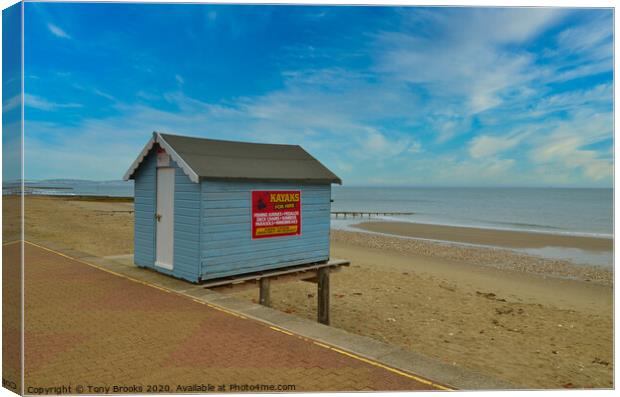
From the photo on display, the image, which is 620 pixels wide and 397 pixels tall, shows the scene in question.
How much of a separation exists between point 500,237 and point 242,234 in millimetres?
29741

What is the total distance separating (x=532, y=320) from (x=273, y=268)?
7.54m

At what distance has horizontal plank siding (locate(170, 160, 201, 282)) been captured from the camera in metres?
9.31

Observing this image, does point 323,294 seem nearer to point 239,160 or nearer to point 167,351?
point 239,160

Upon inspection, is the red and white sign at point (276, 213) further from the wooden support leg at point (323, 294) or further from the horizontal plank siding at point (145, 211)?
the horizontal plank siding at point (145, 211)

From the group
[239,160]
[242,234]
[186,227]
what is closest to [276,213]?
[242,234]

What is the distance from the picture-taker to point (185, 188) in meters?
9.54

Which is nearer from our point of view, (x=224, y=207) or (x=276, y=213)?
(x=224, y=207)

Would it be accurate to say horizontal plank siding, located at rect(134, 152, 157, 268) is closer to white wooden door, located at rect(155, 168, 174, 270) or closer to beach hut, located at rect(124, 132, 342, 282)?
beach hut, located at rect(124, 132, 342, 282)

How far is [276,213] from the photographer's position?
1071 centimetres

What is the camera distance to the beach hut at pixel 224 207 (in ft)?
30.8

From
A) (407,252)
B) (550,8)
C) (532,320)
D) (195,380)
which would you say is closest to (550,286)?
(532,320)

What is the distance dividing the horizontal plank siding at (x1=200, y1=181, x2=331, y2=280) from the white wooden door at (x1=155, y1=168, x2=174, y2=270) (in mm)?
1208

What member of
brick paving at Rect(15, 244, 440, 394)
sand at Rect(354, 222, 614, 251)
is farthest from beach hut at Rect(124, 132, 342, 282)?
sand at Rect(354, 222, 614, 251)

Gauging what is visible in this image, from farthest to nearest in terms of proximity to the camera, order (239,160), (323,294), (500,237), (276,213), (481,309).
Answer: (500,237)
(481,309)
(323,294)
(276,213)
(239,160)
